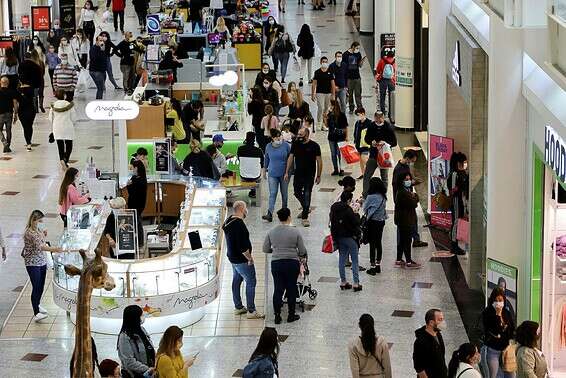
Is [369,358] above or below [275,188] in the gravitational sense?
below

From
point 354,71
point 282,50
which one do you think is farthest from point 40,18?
point 354,71

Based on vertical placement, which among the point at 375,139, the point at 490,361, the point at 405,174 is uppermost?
the point at 375,139

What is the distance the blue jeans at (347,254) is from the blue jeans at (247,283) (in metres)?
1.24

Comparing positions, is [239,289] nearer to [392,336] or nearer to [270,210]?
[392,336]

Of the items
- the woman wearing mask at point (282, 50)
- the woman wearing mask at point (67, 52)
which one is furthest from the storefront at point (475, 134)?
the woman wearing mask at point (67, 52)

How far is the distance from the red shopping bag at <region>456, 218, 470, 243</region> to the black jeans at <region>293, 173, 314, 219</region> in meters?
2.30

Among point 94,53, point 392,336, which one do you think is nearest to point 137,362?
point 392,336

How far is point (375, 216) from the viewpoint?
561 inches

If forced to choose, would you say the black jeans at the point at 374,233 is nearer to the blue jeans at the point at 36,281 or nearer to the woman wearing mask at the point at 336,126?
the blue jeans at the point at 36,281

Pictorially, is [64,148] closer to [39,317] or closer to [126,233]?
[126,233]

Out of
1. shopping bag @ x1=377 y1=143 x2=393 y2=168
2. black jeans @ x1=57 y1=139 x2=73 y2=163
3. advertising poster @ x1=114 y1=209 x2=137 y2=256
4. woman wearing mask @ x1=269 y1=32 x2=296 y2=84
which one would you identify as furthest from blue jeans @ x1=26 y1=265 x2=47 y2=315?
woman wearing mask @ x1=269 y1=32 x2=296 y2=84

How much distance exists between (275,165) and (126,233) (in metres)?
3.10

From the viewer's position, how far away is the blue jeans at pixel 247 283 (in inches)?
508

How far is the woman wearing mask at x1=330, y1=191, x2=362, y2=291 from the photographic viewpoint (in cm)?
1352
